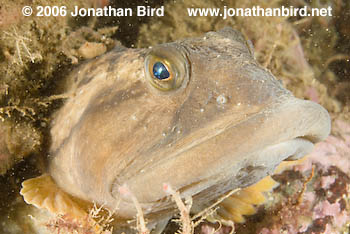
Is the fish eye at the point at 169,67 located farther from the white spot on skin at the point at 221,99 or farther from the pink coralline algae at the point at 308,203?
the pink coralline algae at the point at 308,203

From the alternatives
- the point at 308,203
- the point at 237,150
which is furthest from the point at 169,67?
the point at 308,203

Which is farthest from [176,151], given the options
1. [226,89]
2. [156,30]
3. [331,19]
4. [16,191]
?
[331,19]

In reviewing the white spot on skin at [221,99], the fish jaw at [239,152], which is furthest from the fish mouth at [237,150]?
the white spot on skin at [221,99]

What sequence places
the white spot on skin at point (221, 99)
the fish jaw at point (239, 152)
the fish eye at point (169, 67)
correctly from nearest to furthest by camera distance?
the fish jaw at point (239, 152)
the white spot on skin at point (221, 99)
the fish eye at point (169, 67)

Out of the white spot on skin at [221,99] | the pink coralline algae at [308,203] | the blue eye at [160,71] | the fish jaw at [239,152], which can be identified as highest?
the blue eye at [160,71]

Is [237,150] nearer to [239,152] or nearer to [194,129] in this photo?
[239,152]

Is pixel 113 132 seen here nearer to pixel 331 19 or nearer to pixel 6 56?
pixel 6 56

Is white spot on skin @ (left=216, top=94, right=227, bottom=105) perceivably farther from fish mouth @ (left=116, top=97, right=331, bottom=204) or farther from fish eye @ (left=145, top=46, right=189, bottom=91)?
fish eye @ (left=145, top=46, right=189, bottom=91)
